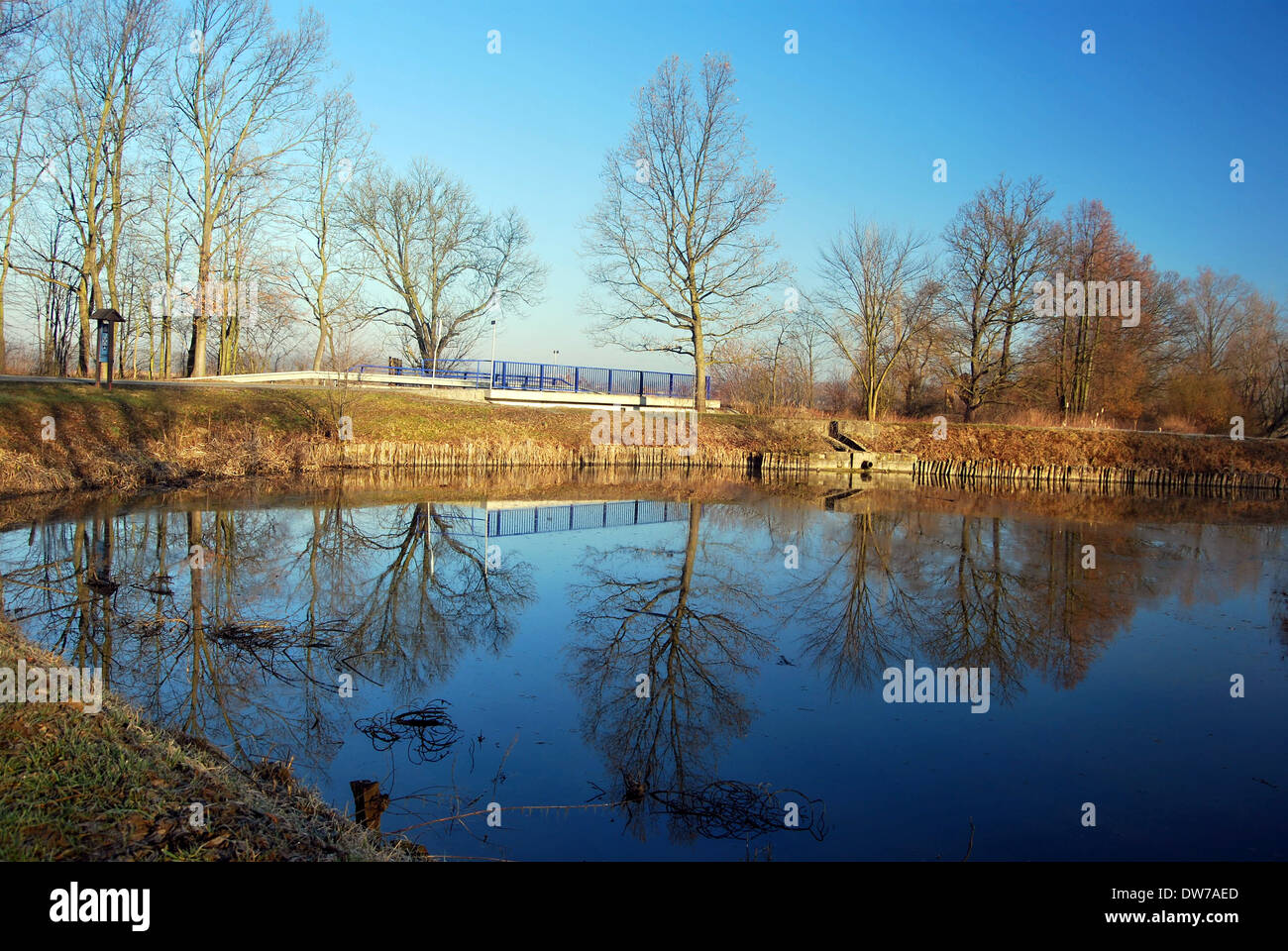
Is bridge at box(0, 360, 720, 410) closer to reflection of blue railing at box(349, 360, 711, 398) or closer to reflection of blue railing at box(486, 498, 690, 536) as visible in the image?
reflection of blue railing at box(349, 360, 711, 398)

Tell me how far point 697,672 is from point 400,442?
62.1 ft

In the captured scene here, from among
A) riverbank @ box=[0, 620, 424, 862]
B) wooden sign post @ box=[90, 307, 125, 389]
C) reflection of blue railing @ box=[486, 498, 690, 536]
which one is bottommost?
riverbank @ box=[0, 620, 424, 862]

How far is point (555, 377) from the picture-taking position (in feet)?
120

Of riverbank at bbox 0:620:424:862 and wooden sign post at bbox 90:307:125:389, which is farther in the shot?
wooden sign post at bbox 90:307:125:389

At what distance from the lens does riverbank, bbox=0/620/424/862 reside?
358cm

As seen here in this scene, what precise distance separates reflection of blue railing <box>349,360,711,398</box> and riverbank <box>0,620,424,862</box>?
94.0 feet

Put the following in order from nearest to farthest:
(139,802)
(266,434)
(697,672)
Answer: (139,802) → (697,672) → (266,434)

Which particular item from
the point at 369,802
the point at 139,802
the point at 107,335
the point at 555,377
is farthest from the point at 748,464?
the point at 139,802

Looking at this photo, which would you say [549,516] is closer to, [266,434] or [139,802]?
[266,434]

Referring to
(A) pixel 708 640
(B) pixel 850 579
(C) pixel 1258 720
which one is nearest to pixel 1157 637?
(C) pixel 1258 720

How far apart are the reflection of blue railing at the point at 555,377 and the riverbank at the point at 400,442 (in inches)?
236

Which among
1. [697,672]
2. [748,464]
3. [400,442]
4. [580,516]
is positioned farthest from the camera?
[748,464]

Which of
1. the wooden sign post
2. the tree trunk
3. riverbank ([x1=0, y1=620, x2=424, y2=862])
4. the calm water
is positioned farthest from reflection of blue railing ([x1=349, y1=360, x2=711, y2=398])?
riverbank ([x1=0, y1=620, x2=424, y2=862])
